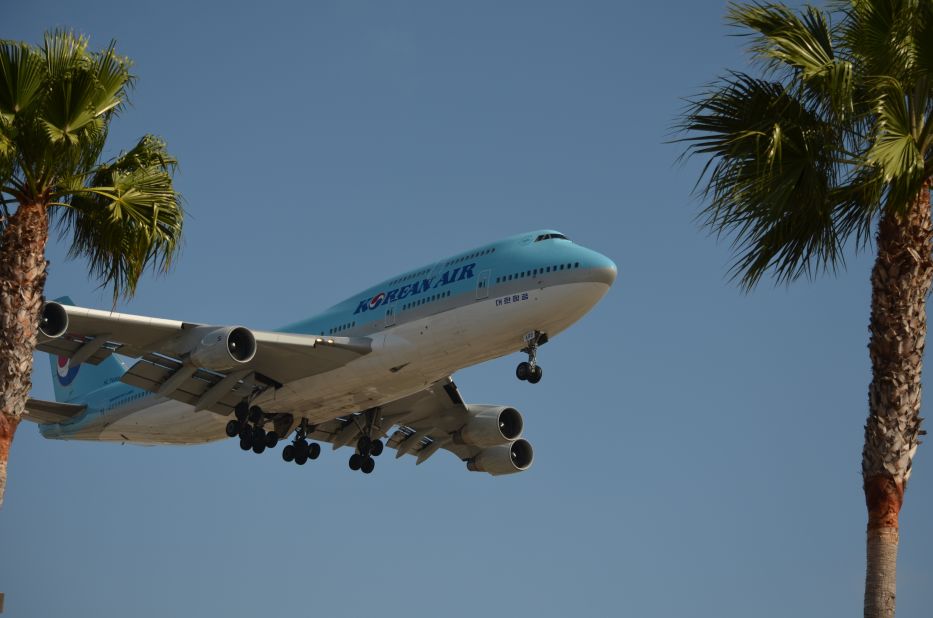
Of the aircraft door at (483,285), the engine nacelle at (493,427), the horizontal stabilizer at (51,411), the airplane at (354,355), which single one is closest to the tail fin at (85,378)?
the horizontal stabilizer at (51,411)

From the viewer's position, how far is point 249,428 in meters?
34.0

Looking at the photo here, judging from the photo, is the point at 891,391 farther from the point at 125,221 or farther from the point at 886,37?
the point at 125,221

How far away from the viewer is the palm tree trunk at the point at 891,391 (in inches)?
527

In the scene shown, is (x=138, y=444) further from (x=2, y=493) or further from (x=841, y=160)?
(x=841, y=160)

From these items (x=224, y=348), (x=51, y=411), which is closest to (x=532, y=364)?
(x=224, y=348)

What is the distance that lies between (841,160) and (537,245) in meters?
15.1

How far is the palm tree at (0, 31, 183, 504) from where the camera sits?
14.3 metres

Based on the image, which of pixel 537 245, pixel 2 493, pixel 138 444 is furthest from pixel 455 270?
pixel 2 493

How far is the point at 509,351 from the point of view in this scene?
2992cm

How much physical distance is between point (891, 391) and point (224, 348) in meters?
20.3

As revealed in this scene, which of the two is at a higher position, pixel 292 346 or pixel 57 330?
pixel 292 346

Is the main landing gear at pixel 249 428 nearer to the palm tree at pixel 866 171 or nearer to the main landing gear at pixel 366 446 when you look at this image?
the main landing gear at pixel 366 446

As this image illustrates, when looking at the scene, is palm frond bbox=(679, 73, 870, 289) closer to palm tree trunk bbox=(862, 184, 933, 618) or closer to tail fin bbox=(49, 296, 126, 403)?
palm tree trunk bbox=(862, 184, 933, 618)

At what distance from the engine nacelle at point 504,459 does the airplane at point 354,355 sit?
7.20 feet
